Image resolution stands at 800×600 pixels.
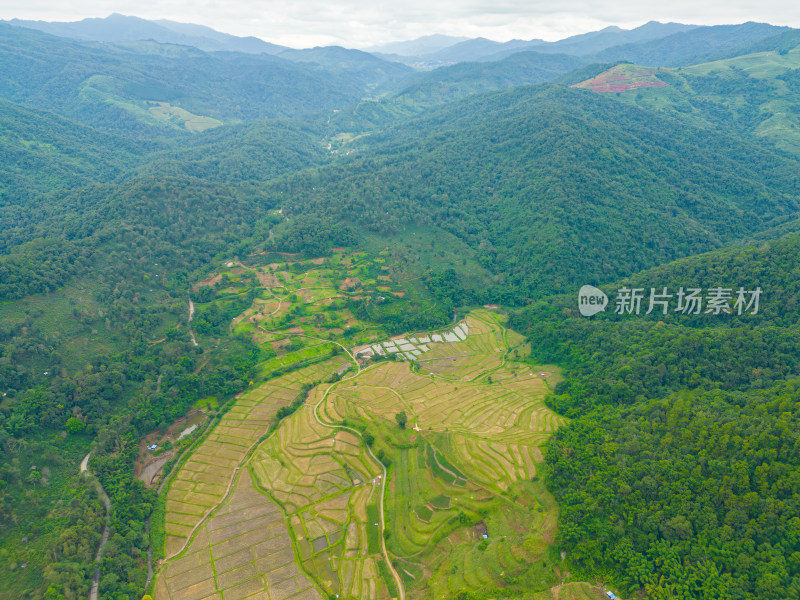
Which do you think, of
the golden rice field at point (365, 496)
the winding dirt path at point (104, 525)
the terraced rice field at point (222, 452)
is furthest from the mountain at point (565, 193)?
the winding dirt path at point (104, 525)

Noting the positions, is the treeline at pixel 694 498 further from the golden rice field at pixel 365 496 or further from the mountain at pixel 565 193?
the mountain at pixel 565 193

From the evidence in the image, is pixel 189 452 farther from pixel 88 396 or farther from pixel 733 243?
pixel 733 243

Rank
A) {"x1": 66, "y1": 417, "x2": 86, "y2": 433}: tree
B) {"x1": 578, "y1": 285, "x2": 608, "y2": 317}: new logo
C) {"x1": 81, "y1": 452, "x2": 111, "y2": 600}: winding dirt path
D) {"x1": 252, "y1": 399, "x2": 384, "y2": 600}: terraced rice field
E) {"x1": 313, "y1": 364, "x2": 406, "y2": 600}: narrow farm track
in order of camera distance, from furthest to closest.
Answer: {"x1": 578, "y1": 285, "x2": 608, "y2": 317}: new logo → {"x1": 66, "y1": 417, "x2": 86, "y2": 433}: tree → {"x1": 252, "y1": 399, "x2": 384, "y2": 600}: terraced rice field → {"x1": 313, "y1": 364, "x2": 406, "y2": 600}: narrow farm track → {"x1": 81, "y1": 452, "x2": 111, "y2": 600}: winding dirt path

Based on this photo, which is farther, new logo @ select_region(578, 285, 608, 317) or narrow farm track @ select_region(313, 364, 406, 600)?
new logo @ select_region(578, 285, 608, 317)

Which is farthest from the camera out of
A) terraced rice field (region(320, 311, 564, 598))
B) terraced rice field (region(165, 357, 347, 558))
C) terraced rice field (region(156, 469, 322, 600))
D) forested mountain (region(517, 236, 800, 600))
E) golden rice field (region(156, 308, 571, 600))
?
terraced rice field (region(165, 357, 347, 558))

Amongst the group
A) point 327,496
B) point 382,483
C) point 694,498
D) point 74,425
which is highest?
point 694,498

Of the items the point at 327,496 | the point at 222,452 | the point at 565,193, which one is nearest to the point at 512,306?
the point at 565,193

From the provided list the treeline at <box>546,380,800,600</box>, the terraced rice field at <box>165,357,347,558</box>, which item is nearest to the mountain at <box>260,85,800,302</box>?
the terraced rice field at <box>165,357,347,558</box>

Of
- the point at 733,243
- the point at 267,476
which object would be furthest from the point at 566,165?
the point at 267,476

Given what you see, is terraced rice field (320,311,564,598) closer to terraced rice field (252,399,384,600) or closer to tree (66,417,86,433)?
terraced rice field (252,399,384,600)

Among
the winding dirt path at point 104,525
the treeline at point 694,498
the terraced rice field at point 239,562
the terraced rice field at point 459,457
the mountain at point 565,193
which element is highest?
the mountain at point 565,193

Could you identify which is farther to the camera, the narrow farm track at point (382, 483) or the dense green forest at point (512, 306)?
the narrow farm track at point (382, 483)

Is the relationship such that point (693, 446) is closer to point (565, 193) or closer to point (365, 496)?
point (365, 496)

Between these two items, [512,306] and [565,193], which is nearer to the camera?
[512,306]
